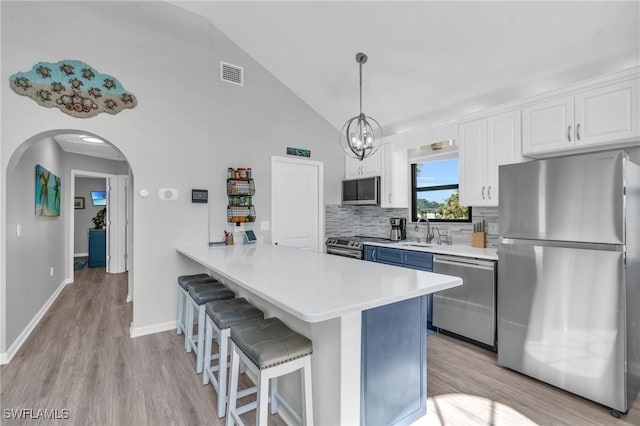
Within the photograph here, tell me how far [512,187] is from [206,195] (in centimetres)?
306

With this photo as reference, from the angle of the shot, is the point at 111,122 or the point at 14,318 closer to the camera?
the point at 14,318

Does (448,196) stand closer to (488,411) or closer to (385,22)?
(385,22)

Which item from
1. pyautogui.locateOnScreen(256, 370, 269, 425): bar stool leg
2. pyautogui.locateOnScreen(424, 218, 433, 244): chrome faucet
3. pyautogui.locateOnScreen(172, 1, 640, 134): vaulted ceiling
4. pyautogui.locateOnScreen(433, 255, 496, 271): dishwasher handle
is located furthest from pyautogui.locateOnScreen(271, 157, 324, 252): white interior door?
pyautogui.locateOnScreen(256, 370, 269, 425): bar stool leg

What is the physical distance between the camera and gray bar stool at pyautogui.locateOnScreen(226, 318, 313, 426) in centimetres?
148

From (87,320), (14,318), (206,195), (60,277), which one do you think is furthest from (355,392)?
(60,277)

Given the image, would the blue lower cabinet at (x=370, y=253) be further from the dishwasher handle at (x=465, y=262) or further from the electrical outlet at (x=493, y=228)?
the electrical outlet at (x=493, y=228)

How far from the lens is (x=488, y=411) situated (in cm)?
201

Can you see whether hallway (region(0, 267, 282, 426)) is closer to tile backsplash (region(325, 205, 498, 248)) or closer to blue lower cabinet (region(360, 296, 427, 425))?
blue lower cabinet (region(360, 296, 427, 425))

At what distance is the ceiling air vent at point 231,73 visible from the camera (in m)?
3.84

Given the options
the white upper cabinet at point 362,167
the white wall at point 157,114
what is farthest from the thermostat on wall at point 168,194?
the white upper cabinet at point 362,167

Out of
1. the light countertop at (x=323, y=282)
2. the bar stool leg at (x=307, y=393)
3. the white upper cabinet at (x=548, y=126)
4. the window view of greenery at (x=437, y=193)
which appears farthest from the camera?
the window view of greenery at (x=437, y=193)

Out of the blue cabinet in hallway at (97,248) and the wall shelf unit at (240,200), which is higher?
the wall shelf unit at (240,200)

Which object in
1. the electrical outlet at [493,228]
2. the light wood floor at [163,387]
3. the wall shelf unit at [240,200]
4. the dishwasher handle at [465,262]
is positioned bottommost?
the light wood floor at [163,387]

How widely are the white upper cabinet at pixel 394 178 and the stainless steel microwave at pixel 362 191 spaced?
0.08 metres
